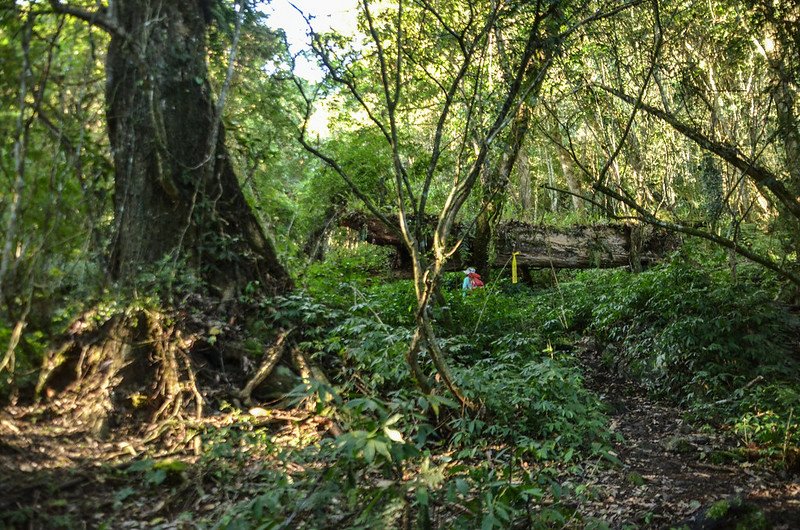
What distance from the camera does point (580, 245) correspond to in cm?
1211

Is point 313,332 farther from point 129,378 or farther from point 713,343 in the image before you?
point 713,343

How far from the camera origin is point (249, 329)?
6027 mm

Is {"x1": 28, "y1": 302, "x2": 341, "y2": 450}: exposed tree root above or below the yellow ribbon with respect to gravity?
below

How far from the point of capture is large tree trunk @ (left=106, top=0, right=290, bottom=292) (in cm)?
589

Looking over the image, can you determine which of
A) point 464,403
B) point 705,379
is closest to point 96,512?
point 464,403

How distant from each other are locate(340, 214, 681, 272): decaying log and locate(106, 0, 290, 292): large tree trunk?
524 centimetres

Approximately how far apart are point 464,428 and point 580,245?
26.2 feet

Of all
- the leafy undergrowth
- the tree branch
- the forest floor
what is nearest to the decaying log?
the leafy undergrowth

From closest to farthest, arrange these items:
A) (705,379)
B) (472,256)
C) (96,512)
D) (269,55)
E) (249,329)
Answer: (96,512)
(249,329)
(705,379)
(269,55)
(472,256)

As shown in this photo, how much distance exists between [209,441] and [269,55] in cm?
490

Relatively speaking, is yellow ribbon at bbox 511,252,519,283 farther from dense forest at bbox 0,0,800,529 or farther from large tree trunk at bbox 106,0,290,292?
large tree trunk at bbox 106,0,290,292

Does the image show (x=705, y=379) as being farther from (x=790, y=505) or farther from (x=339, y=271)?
(x=339, y=271)

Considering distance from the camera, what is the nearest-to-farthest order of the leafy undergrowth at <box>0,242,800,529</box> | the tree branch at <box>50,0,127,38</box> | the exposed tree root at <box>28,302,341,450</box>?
the leafy undergrowth at <box>0,242,800,529</box>, the exposed tree root at <box>28,302,341,450</box>, the tree branch at <box>50,0,127,38</box>

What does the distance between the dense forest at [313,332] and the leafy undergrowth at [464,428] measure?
0.10 ft
